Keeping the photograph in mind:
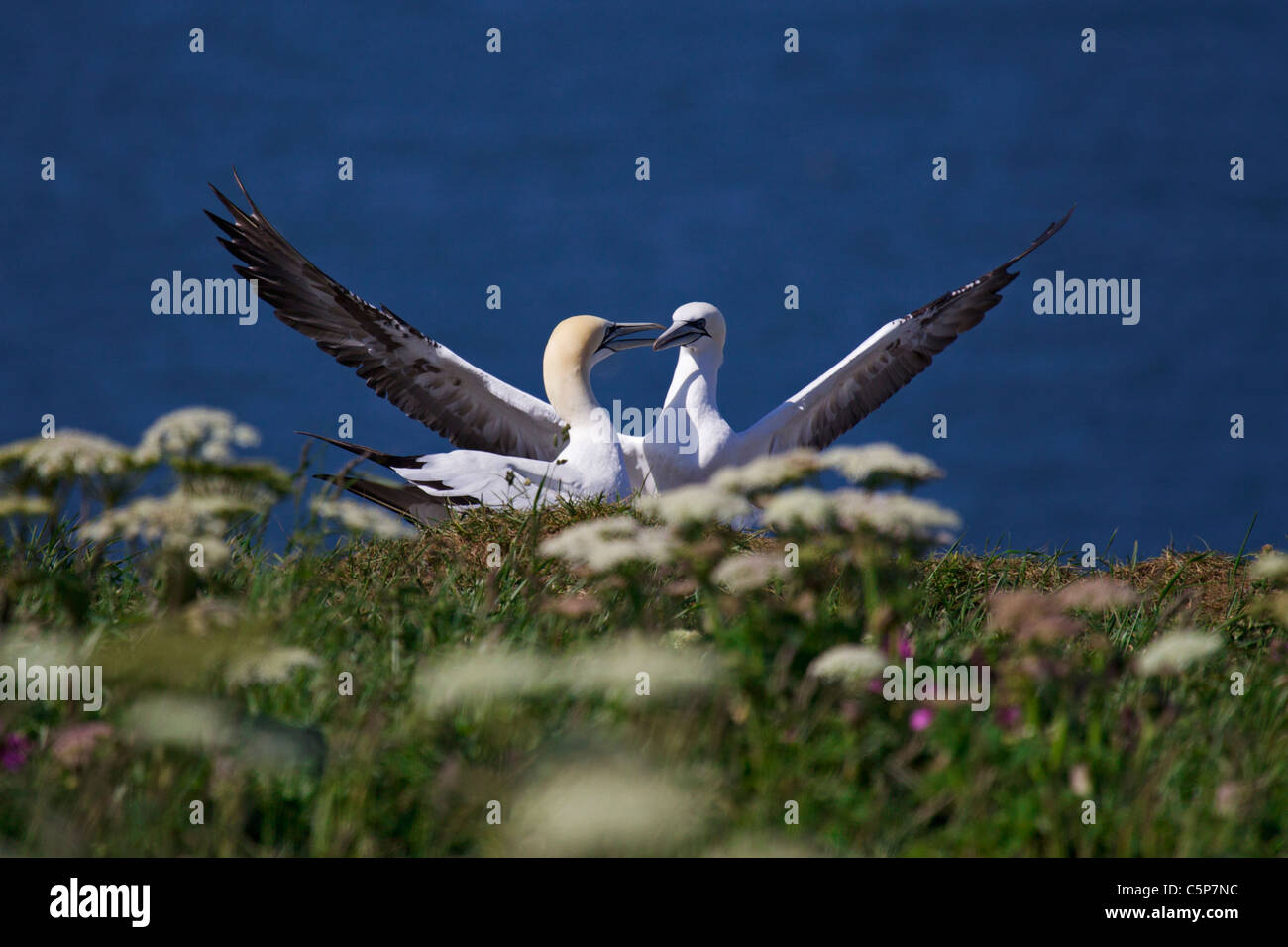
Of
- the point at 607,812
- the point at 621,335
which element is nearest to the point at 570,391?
the point at 621,335

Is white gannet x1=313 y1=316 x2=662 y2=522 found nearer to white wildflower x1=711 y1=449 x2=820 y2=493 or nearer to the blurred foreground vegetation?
the blurred foreground vegetation

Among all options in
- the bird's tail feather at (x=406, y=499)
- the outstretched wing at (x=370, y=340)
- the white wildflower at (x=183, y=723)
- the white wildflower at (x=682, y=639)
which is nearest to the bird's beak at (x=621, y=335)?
the outstretched wing at (x=370, y=340)

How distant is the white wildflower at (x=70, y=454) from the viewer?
10.3 ft

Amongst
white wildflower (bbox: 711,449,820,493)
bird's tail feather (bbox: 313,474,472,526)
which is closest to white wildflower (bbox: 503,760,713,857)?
white wildflower (bbox: 711,449,820,493)

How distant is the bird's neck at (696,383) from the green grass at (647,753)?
526cm

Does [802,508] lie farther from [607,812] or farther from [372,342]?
[372,342]

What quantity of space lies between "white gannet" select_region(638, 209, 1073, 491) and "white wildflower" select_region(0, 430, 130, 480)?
16.9 ft

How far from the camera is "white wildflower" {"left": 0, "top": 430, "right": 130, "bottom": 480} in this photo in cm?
314

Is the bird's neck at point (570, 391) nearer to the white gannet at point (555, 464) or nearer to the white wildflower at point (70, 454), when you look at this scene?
the white gannet at point (555, 464)

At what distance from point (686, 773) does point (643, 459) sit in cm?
571

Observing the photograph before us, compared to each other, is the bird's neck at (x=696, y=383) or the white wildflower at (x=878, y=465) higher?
the bird's neck at (x=696, y=383)

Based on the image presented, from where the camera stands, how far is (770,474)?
2955mm

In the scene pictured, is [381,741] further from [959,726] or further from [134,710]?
[959,726]

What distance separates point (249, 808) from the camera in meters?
2.60
